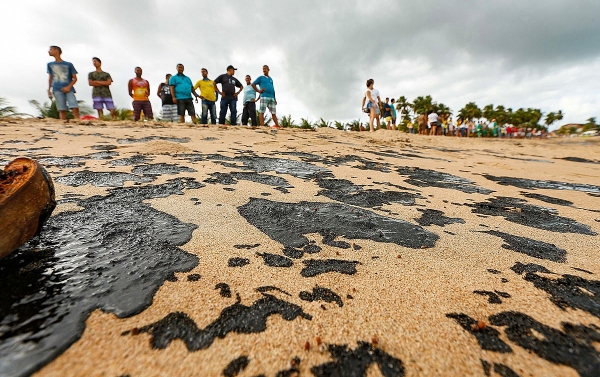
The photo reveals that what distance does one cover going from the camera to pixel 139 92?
20.5 ft

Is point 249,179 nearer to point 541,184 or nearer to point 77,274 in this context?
point 77,274

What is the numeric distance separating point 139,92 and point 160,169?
5.01 meters

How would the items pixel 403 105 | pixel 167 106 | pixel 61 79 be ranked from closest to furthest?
1. pixel 61 79
2. pixel 167 106
3. pixel 403 105

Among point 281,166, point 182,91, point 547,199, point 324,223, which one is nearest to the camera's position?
point 324,223

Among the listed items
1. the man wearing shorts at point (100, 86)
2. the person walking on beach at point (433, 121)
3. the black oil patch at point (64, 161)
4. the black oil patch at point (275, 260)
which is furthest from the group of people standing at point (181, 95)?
the person walking on beach at point (433, 121)

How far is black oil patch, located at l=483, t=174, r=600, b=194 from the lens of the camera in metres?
2.61

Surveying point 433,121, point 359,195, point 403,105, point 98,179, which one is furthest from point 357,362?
point 403,105

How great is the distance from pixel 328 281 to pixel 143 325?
574mm

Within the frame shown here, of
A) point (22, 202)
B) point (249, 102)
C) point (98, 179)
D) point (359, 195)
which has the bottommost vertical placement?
point (359, 195)

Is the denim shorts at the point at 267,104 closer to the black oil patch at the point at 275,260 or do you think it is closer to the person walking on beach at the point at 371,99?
the person walking on beach at the point at 371,99

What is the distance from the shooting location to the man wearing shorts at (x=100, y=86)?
18.7 ft

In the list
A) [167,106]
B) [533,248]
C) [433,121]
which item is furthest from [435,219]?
[433,121]

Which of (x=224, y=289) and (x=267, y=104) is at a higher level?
(x=267, y=104)

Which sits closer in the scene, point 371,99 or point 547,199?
point 547,199
